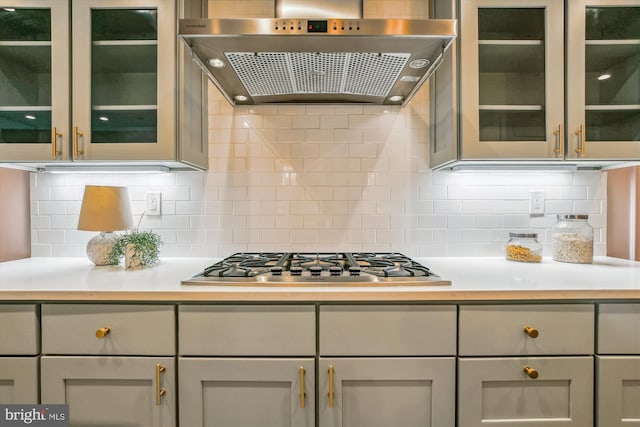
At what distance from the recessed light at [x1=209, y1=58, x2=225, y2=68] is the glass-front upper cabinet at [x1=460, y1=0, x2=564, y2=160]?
1021mm

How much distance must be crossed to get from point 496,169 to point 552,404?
1.07 metres

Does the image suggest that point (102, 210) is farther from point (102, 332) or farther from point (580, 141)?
point (580, 141)

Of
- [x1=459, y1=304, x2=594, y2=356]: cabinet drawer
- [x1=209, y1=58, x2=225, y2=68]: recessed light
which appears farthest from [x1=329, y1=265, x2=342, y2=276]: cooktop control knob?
[x1=209, y1=58, x2=225, y2=68]: recessed light

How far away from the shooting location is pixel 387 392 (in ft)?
3.61

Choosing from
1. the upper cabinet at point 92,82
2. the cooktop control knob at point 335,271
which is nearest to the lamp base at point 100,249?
the upper cabinet at point 92,82

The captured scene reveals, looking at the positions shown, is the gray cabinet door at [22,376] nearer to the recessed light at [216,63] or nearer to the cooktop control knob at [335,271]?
the cooktop control knob at [335,271]

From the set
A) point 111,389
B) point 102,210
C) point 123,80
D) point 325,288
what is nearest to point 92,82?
point 123,80

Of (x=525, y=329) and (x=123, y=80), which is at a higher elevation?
(x=123, y=80)

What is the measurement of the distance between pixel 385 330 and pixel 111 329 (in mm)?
943

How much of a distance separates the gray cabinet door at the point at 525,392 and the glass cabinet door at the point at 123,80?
147 centimetres

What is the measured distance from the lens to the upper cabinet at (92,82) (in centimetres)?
140

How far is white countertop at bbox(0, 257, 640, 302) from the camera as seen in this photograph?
42.8 inches

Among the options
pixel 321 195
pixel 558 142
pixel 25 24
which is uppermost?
pixel 25 24

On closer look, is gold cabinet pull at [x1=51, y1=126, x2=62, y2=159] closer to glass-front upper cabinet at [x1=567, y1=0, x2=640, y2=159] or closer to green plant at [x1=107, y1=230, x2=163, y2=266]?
green plant at [x1=107, y1=230, x2=163, y2=266]
